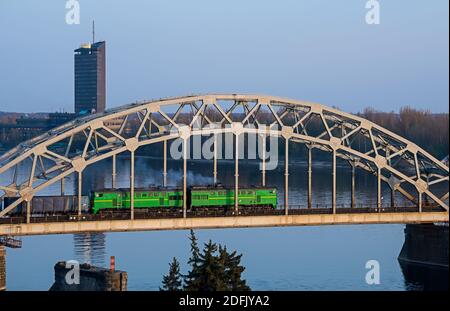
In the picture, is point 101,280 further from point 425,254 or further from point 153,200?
point 425,254

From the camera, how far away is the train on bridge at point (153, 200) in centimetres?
Answer: 5509

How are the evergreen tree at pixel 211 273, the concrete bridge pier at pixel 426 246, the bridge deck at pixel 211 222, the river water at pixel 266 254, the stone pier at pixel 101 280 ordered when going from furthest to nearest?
1. the concrete bridge pier at pixel 426 246
2. the river water at pixel 266 254
3. the bridge deck at pixel 211 222
4. the stone pier at pixel 101 280
5. the evergreen tree at pixel 211 273

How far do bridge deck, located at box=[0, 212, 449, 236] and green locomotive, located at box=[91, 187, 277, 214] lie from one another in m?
4.01

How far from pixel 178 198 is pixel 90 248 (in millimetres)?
9502

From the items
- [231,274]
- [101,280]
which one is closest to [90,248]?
[101,280]

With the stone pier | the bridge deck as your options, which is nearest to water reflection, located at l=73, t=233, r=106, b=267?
the bridge deck

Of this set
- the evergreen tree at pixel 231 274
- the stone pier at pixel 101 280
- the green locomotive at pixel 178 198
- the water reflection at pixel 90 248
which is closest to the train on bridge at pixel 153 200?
the green locomotive at pixel 178 198

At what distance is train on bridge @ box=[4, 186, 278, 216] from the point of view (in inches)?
2169

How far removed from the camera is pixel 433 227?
61.8 m

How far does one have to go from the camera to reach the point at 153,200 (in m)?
58.2

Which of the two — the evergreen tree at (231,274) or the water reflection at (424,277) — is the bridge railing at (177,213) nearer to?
the water reflection at (424,277)
